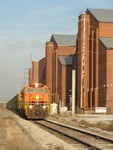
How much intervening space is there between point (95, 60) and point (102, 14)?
1359 centimetres

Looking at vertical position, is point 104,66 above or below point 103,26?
below

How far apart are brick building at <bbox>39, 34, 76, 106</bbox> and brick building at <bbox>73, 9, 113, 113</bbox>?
1158 centimetres

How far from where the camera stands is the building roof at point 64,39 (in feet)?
384

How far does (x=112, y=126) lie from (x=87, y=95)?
166ft

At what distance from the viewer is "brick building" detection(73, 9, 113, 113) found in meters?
76.6

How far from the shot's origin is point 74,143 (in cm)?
2000

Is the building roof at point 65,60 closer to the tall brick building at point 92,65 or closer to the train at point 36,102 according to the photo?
the tall brick building at point 92,65

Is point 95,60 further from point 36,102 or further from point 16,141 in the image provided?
point 16,141

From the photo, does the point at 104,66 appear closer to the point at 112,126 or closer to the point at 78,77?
the point at 78,77

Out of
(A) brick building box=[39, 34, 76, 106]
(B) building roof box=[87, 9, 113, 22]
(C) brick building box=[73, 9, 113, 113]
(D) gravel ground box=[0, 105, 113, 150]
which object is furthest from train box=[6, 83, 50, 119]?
(A) brick building box=[39, 34, 76, 106]

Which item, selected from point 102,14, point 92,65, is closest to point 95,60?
point 92,65

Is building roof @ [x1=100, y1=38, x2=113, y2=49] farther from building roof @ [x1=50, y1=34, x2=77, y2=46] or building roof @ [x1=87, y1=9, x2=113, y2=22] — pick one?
building roof @ [x1=50, y1=34, x2=77, y2=46]

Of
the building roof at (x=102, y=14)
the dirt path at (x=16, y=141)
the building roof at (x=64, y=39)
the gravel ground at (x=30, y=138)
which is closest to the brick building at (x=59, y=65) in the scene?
the building roof at (x=64, y=39)

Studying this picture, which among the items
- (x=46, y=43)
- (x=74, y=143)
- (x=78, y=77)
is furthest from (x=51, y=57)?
(x=74, y=143)
